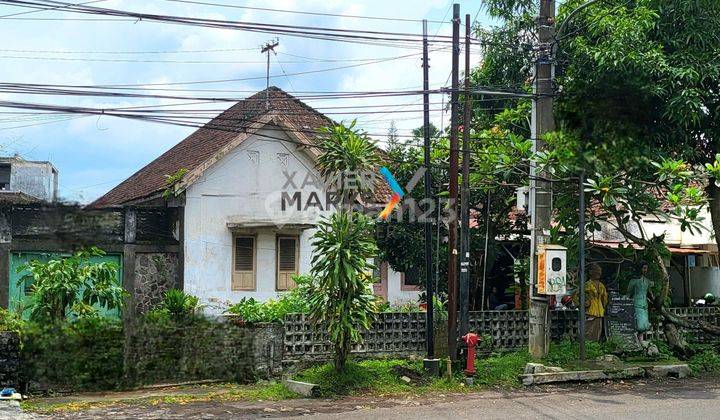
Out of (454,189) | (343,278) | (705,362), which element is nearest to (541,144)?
(454,189)

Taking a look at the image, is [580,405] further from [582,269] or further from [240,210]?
[240,210]

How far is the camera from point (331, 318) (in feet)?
41.4

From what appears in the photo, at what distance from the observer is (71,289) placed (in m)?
11.6

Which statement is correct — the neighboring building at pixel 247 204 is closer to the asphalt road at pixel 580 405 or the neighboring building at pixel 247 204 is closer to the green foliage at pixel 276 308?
the green foliage at pixel 276 308

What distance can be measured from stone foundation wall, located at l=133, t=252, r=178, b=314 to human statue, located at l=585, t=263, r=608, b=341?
8891mm

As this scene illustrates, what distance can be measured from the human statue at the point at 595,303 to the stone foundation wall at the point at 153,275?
8891 millimetres

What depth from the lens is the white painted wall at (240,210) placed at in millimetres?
18312

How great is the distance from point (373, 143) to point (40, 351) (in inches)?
235

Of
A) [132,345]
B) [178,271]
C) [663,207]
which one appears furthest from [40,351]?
[663,207]

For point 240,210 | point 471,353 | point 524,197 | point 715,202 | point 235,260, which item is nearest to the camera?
point 471,353

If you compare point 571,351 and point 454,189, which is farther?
point 571,351

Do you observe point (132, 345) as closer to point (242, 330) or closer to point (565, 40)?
point (242, 330)

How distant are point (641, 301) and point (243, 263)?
29.1ft

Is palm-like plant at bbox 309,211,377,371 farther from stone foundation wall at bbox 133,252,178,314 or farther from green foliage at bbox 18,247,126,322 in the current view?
stone foundation wall at bbox 133,252,178,314
